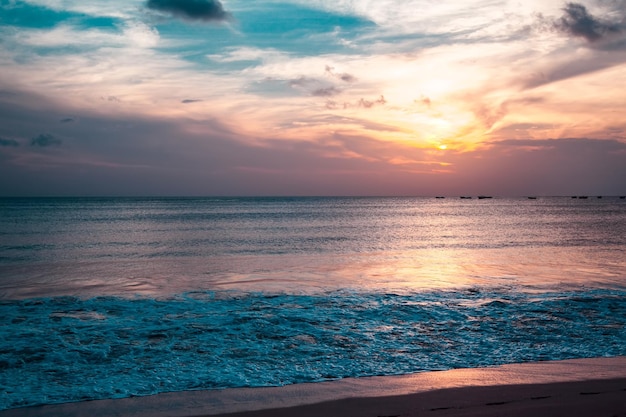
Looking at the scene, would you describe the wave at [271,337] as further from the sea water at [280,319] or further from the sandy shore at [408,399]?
the sandy shore at [408,399]

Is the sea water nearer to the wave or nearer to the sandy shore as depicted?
the wave

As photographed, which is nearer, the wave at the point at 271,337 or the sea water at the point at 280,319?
the wave at the point at 271,337

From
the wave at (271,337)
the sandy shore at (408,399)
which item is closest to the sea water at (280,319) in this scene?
the wave at (271,337)

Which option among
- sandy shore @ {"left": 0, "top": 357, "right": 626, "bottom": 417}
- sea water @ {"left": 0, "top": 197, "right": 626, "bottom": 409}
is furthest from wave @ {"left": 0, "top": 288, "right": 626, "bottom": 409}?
sandy shore @ {"left": 0, "top": 357, "right": 626, "bottom": 417}

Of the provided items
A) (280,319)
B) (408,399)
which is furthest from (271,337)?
(408,399)

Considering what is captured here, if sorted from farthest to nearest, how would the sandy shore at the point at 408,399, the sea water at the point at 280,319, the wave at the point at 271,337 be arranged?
1. the sea water at the point at 280,319
2. the wave at the point at 271,337
3. the sandy shore at the point at 408,399

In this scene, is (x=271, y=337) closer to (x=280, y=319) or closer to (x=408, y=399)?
(x=280, y=319)

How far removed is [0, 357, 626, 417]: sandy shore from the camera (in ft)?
21.8

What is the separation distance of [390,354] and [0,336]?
934cm

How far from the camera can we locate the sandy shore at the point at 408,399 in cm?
664

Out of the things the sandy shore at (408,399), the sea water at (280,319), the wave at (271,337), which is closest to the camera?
the sandy shore at (408,399)

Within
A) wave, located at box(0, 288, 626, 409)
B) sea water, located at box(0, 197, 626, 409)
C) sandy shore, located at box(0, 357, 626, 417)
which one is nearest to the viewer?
sandy shore, located at box(0, 357, 626, 417)

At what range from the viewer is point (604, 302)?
1469 centimetres

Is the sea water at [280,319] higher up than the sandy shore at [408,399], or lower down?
lower down
